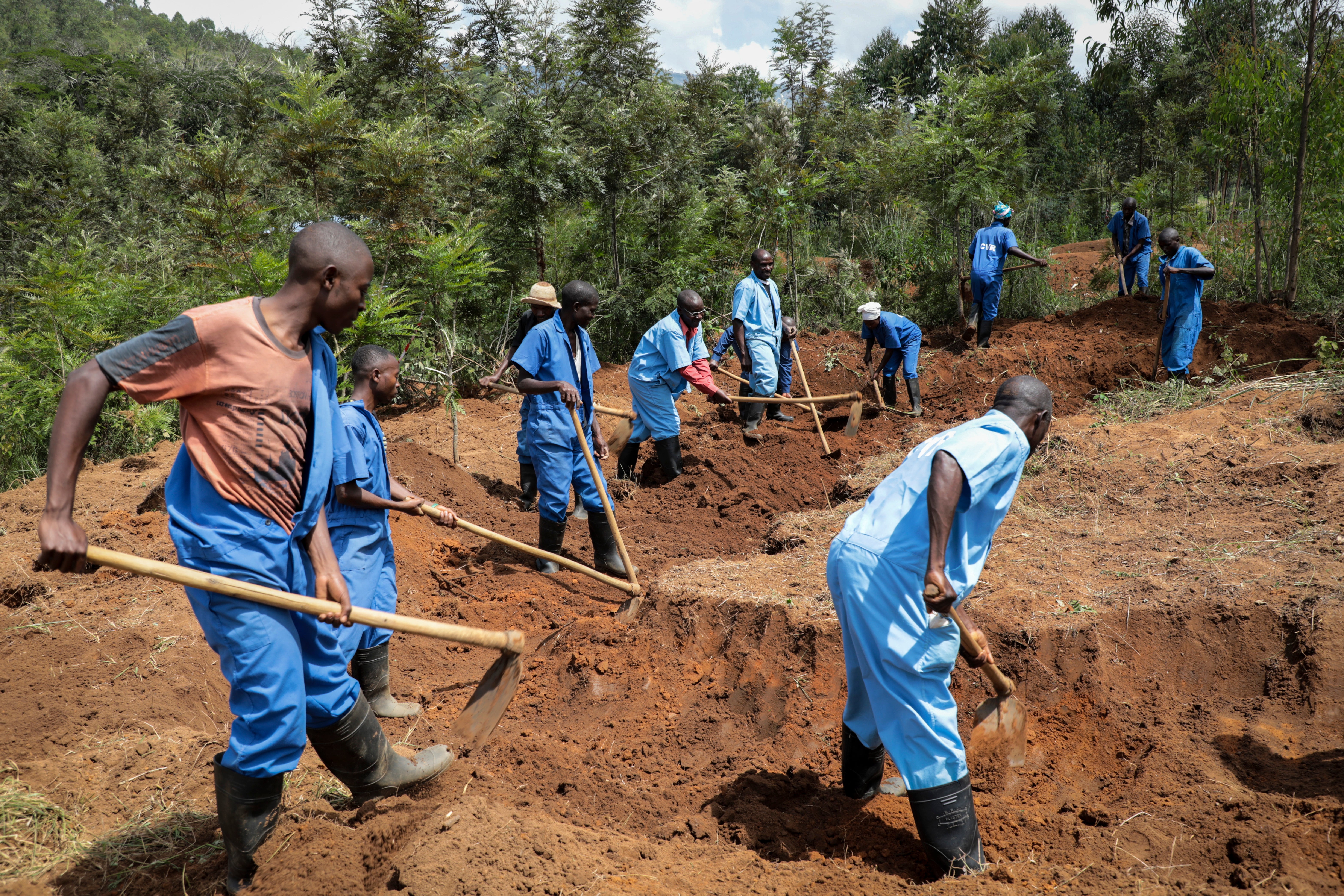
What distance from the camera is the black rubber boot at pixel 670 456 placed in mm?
7547

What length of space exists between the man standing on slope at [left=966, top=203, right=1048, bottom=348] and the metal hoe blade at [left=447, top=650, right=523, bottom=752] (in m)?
9.54

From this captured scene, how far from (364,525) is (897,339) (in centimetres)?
714

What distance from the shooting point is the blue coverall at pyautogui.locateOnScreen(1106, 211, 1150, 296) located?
11.0m

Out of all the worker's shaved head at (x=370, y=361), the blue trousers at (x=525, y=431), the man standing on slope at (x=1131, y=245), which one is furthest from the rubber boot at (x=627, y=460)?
the man standing on slope at (x=1131, y=245)

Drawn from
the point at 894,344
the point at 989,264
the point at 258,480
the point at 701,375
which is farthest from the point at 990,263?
the point at 258,480

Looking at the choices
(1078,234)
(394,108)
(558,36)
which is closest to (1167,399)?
(558,36)

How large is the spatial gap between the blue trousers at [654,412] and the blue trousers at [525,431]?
3.30 ft

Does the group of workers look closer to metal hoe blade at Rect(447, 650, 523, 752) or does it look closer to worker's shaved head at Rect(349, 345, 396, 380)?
metal hoe blade at Rect(447, 650, 523, 752)

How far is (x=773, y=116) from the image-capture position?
14.7m

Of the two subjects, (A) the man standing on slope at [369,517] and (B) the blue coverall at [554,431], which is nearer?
(A) the man standing on slope at [369,517]

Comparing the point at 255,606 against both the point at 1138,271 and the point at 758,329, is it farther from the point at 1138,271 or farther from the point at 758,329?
the point at 1138,271

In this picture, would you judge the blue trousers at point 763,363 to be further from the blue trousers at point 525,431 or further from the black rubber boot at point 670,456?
the blue trousers at point 525,431

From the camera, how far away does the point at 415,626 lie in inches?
104

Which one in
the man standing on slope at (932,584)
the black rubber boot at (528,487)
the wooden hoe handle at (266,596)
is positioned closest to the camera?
the wooden hoe handle at (266,596)
